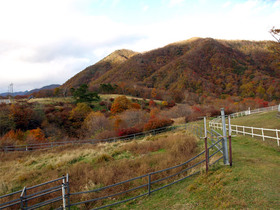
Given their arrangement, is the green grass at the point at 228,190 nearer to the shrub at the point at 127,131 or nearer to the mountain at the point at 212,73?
the shrub at the point at 127,131

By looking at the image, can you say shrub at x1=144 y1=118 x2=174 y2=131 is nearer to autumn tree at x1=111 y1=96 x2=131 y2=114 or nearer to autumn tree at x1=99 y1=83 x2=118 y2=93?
autumn tree at x1=111 y1=96 x2=131 y2=114

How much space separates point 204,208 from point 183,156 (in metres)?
5.60

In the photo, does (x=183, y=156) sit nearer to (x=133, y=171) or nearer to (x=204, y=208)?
(x=133, y=171)

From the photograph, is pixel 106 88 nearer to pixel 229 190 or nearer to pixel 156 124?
pixel 156 124

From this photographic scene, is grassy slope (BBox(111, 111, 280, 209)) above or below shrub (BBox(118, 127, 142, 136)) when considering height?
above

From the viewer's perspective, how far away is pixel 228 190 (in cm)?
583

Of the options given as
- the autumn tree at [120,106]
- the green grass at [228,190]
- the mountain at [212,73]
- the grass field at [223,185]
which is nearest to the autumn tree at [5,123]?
the autumn tree at [120,106]

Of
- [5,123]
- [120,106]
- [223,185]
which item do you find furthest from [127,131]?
[120,106]

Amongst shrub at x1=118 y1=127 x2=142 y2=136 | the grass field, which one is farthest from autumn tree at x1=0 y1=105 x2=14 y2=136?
the grass field

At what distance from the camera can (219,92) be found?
109 m

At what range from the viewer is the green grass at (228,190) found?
516 cm

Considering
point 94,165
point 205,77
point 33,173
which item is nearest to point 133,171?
point 94,165

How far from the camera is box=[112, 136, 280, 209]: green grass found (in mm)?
5160

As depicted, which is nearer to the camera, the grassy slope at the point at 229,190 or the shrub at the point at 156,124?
the grassy slope at the point at 229,190
